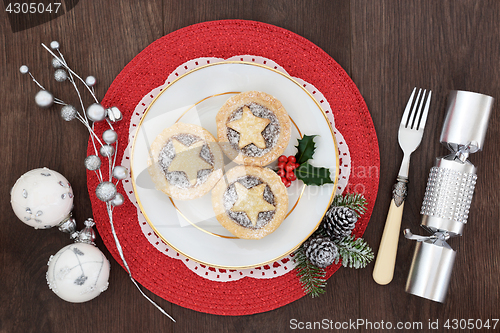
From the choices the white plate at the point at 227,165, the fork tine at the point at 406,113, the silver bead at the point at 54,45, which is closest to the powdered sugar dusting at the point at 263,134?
the white plate at the point at 227,165

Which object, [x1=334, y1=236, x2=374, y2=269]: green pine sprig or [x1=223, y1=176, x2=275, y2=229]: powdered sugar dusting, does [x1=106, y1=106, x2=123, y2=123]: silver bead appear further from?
[x1=334, y1=236, x2=374, y2=269]: green pine sprig

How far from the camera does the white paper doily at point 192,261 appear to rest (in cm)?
161

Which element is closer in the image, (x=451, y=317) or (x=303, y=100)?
(x=303, y=100)

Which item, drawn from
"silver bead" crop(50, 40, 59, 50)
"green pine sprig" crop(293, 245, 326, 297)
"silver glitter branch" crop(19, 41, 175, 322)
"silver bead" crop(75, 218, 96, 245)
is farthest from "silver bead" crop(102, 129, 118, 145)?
"green pine sprig" crop(293, 245, 326, 297)

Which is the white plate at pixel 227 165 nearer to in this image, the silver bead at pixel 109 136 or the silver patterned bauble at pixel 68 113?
the silver bead at pixel 109 136

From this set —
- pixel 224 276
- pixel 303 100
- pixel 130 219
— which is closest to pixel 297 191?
pixel 303 100

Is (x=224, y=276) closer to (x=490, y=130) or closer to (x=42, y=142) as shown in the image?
(x=42, y=142)

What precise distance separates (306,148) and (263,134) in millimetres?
227

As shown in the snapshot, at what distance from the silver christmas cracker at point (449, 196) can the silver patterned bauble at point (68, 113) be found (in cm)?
179

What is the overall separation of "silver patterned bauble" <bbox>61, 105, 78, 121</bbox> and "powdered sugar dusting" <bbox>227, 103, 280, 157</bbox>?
0.78 metres

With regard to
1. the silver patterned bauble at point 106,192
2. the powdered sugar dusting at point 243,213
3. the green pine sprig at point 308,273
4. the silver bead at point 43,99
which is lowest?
the green pine sprig at point 308,273

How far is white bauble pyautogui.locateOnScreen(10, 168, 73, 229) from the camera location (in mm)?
1448

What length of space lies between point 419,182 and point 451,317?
0.78m

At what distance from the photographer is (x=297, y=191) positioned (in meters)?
1.61
